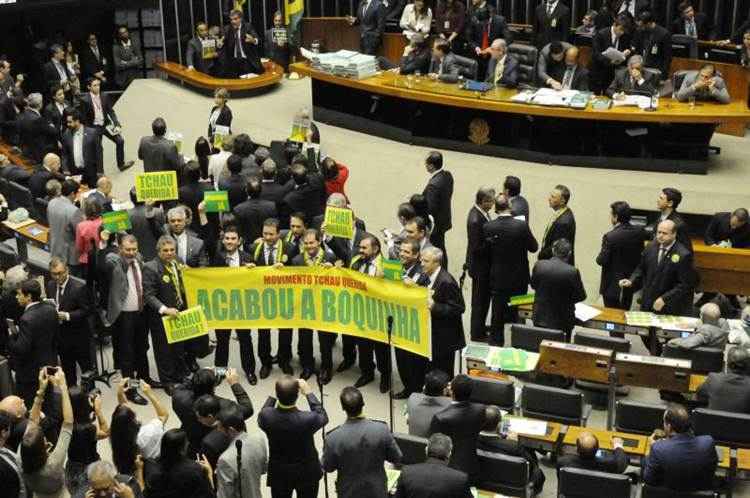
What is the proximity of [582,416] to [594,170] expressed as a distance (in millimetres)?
7139

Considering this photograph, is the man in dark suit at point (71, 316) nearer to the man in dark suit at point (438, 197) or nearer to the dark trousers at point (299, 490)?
the dark trousers at point (299, 490)

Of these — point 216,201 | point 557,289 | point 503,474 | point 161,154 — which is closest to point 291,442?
point 503,474

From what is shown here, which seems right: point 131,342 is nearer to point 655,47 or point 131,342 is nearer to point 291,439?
point 291,439

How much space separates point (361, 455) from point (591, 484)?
1.66 m

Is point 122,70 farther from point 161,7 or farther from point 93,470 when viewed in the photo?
point 93,470

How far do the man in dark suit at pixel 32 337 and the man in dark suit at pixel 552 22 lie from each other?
1043 centimetres

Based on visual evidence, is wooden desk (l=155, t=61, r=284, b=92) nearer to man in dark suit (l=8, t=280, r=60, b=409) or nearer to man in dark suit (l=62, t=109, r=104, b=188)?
man in dark suit (l=62, t=109, r=104, b=188)

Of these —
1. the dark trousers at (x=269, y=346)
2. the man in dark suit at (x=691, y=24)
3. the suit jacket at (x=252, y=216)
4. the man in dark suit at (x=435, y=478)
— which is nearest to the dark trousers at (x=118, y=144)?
the suit jacket at (x=252, y=216)

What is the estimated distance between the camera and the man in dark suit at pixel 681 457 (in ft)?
26.7

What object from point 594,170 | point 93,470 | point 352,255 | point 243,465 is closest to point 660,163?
point 594,170

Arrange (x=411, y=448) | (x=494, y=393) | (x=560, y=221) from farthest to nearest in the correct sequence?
(x=560, y=221), (x=494, y=393), (x=411, y=448)

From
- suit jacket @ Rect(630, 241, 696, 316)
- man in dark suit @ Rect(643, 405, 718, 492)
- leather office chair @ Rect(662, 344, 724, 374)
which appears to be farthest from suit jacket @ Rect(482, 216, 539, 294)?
man in dark suit @ Rect(643, 405, 718, 492)

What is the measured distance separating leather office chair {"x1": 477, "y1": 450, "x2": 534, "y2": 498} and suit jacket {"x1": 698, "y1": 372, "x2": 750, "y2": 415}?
74.1 inches

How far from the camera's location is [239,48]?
1967 cm
